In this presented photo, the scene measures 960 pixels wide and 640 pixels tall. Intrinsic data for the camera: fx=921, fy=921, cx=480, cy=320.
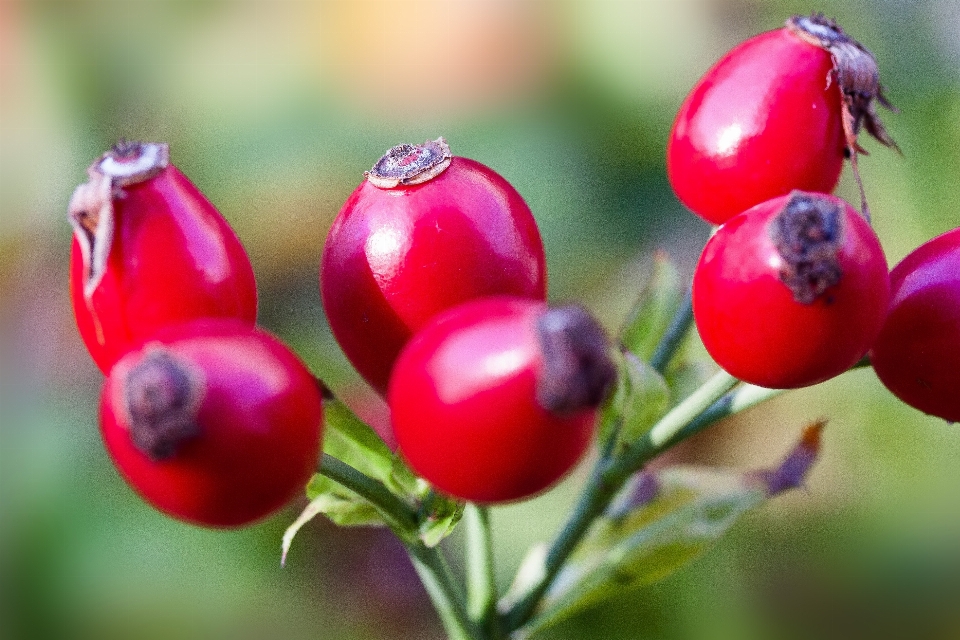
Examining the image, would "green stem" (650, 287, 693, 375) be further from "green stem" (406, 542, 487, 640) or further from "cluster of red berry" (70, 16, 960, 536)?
"green stem" (406, 542, 487, 640)

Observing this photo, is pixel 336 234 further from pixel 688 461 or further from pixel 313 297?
pixel 688 461

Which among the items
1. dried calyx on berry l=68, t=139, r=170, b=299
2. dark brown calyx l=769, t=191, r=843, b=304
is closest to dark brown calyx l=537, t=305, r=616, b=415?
dark brown calyx l=769, t=191, r=843, b=304

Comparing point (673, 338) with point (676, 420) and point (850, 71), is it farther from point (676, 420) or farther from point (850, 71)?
point (850, 71)

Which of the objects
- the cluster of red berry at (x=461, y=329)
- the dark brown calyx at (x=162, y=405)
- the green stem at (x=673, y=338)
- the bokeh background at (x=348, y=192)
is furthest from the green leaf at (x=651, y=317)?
the bokeh background at (x=348, y=192)

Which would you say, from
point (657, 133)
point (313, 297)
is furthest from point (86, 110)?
point (657, 133)

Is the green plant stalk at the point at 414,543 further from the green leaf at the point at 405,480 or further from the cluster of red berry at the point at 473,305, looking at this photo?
the cluster of red berry at the point at 473,305
